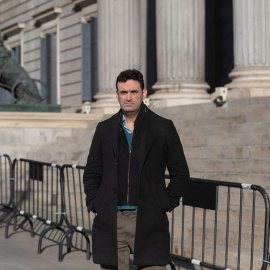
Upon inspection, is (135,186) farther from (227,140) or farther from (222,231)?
(227,140)

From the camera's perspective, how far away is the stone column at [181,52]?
18.8 m

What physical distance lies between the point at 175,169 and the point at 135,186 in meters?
0.30

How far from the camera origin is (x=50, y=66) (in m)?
31.0

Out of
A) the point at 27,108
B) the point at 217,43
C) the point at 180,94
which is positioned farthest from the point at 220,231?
the point at 217,43

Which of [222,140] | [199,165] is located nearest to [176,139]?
[199,165]

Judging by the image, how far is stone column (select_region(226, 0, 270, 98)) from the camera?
16.7m

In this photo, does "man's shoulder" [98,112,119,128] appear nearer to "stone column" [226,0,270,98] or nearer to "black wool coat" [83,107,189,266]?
"black wool coat" [83,107,189,266]

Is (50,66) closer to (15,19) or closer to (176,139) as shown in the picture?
(15,19)

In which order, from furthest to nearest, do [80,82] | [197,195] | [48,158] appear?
[80,82] < [48,158] < [197,195]

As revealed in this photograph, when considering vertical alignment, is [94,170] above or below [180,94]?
below

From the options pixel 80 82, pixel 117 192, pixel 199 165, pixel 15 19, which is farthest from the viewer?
pixel 15 19

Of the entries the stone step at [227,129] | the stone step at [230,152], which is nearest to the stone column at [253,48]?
the stone step at [227,129]

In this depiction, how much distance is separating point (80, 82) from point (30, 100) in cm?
800

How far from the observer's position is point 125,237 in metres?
5.31
